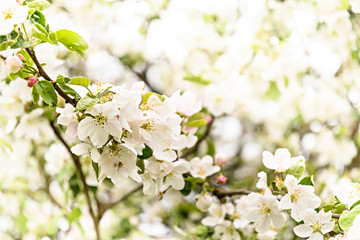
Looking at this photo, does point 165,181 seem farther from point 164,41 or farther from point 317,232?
point 164,41

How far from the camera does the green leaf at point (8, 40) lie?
0.61 metres

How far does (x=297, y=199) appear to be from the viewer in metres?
0.73

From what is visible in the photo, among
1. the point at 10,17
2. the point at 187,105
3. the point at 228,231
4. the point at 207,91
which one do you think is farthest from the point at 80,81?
the point at 207,91

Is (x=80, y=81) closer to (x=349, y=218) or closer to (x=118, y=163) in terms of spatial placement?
(x=118, y=163)

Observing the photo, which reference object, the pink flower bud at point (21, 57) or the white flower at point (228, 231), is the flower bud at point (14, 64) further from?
the white flower at point (228, 231)

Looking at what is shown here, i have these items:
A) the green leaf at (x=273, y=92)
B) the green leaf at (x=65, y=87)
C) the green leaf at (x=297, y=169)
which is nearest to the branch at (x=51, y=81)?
the green leaf at (x=65, y=87)

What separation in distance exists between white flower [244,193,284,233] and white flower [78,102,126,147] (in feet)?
0.84

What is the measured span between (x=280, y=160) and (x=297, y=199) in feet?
0.26

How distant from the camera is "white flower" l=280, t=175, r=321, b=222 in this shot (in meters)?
0.73

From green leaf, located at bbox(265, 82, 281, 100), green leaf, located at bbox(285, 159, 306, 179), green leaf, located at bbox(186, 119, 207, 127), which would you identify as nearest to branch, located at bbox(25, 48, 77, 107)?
green leaf, located at bbox(186, 119, 207, 127)

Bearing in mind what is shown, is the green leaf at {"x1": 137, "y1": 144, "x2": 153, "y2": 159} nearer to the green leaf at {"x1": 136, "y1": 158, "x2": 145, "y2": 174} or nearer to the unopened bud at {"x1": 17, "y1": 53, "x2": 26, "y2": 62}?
the green leaf at {"x1": 136, "y1": 158, "x2": 145, "y2": 174}

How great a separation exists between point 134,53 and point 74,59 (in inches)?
8.8

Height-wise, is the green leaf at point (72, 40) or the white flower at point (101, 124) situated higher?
the green leaf at point (72, 40)

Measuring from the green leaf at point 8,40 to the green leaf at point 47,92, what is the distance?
7cm
